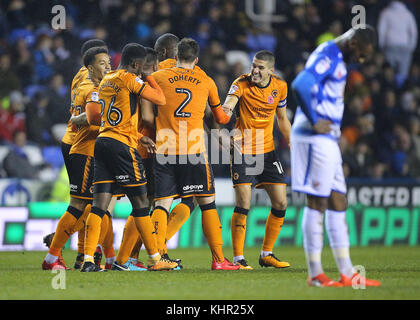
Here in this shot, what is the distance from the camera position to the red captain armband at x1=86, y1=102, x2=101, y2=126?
7.82 meters

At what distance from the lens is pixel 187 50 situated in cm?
819

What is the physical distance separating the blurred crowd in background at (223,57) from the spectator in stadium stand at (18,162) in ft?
0.05

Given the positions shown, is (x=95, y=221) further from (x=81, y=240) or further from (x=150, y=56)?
(x=150, y=56)

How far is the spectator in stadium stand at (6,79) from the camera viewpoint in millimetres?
14594

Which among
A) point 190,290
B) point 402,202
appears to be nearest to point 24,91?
point 402,202

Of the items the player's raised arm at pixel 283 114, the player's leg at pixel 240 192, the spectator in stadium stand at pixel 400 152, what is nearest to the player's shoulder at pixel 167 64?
the player's leg at pixel 240 192

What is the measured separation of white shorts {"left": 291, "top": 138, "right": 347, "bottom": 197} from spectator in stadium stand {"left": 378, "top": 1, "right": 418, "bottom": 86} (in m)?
12.3

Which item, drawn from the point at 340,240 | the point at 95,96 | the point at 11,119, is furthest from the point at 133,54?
the point at 11,119

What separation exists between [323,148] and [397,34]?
12.5 metres

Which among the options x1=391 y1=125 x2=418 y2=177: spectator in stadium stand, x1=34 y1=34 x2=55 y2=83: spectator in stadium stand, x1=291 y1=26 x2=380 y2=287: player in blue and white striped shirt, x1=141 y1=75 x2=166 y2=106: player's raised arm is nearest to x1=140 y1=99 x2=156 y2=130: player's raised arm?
x1=141 y1=75 x2=166 y2=106: player's raised arm

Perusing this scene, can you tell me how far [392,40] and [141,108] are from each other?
36.7 ft

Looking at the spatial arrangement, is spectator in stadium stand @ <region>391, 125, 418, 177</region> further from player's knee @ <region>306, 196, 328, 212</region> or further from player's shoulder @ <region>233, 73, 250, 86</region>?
player's knee @ <region>306, 196, 328, 212</region>
